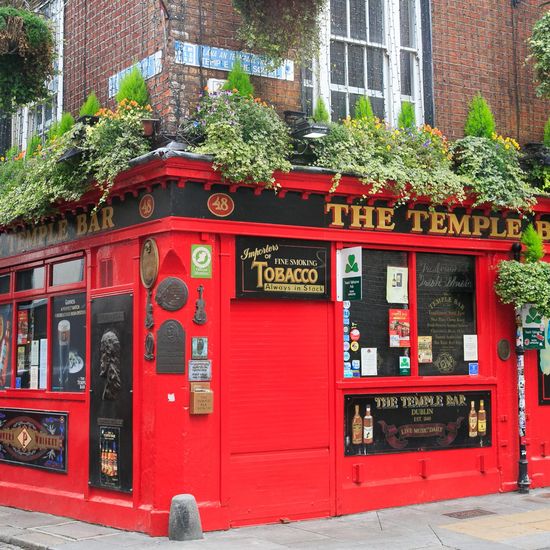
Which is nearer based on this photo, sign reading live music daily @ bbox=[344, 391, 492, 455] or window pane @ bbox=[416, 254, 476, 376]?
sign reading live music daily @ bbox=[344, 391, 492, 455]

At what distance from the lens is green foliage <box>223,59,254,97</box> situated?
1097 centimetres

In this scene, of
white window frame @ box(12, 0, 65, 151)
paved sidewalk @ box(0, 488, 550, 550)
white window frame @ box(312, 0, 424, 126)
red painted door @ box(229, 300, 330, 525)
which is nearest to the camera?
paved sidewalk @ box(0, 488, 550, 550)

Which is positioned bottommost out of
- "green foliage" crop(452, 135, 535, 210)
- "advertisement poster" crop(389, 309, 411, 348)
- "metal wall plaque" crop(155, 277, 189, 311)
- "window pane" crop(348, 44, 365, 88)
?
"advertisement poster" crop(389, 309, 411, 348)

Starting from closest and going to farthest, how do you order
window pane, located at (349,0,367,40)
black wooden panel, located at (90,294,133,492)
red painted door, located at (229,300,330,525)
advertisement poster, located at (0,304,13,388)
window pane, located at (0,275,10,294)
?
red painted door, located at (229,300,330,525) → black wooden panel, located at (90,294,133,492) → window pane, located at (349,0,367,40) → advertisement poster, located at (0,304,13,388) → window pane, located at (0,275,10,294)

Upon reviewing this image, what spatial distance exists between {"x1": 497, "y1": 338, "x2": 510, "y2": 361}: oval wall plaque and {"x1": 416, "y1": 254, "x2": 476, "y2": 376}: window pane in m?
0.43

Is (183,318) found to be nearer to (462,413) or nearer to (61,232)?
(61,232)

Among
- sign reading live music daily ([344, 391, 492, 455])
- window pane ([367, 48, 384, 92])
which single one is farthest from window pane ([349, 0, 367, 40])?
sign reading live music daily ([344, 391, 492, 455])

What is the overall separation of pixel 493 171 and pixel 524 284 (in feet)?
5.14

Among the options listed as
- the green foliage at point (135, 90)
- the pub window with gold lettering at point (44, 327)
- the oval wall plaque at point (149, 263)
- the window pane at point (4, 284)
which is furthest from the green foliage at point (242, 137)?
the window pane at point (4, 284)

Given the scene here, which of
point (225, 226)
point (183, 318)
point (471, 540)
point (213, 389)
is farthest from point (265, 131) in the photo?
point (471, 540)

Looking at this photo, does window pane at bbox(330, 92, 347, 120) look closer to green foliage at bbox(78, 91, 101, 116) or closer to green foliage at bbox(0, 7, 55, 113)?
green foliage at bbox(78, 91, 101, 116)

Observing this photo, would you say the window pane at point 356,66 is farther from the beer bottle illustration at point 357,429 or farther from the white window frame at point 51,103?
the beer bottle illustration at point 357,429

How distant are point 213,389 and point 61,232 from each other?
11.5ft

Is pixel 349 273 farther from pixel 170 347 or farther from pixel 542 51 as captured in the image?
pixel 542 51
